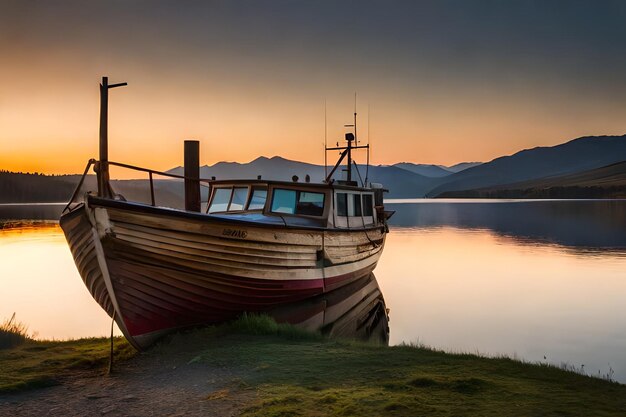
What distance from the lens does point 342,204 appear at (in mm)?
19438

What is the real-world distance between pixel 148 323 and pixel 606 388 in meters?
8.81

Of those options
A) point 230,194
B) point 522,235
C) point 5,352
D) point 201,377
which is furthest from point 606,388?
point 522,235

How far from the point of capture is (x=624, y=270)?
31234mm

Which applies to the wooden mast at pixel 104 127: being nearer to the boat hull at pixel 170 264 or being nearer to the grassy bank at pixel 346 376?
the boat hull at pixel 170 264

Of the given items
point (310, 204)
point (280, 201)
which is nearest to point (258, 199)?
point (280, 201)

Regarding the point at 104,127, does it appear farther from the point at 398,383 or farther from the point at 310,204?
the point at 398,383

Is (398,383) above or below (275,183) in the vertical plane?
below

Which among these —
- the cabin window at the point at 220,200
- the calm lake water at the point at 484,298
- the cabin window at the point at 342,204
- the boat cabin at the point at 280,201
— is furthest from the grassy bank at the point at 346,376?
the cabin window at the point at 342,204

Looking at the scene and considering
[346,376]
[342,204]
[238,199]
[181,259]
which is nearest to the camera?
[346,376]

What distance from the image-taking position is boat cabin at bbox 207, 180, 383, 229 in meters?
17.4

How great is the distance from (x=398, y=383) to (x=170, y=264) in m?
5.72

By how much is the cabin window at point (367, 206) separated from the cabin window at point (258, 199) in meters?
6.03

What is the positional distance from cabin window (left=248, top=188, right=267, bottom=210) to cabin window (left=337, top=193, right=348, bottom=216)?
2.87 m

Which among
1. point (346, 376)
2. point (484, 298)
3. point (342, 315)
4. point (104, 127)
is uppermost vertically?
point (104, 127)
